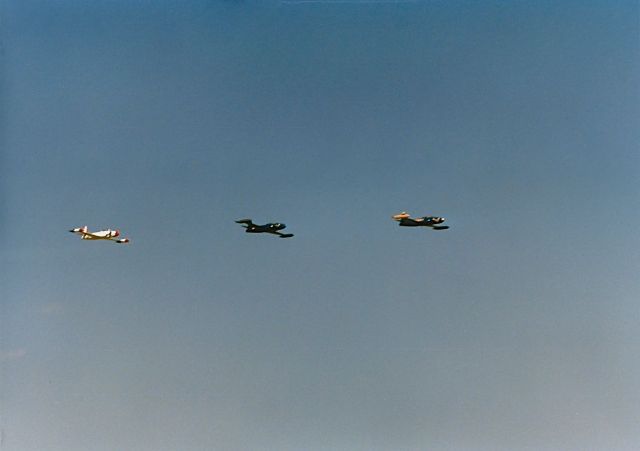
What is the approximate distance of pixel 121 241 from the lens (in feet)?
175

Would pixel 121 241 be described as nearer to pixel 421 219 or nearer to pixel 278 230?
pixel 278 230

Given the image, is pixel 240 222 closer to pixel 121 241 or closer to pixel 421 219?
pixel 121 241

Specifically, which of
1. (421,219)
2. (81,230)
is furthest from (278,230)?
(81,230)

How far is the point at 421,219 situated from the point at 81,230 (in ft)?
92.5

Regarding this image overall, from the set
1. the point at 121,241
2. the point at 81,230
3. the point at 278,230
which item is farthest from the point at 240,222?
the point at 81,230

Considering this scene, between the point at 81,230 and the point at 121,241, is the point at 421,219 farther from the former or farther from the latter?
the point at 81,230

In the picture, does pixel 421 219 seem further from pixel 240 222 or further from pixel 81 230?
pixel 81 230

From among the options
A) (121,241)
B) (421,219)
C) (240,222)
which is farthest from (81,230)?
(421,219)

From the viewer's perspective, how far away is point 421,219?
51.2 m

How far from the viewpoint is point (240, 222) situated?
5303 centimetres

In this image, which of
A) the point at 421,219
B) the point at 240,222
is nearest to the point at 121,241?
the point at 240,222

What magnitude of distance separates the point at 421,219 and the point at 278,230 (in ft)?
38.4

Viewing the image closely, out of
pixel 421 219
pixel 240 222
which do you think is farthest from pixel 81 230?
pixel 421 219

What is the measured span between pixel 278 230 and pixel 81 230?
16.5 m
